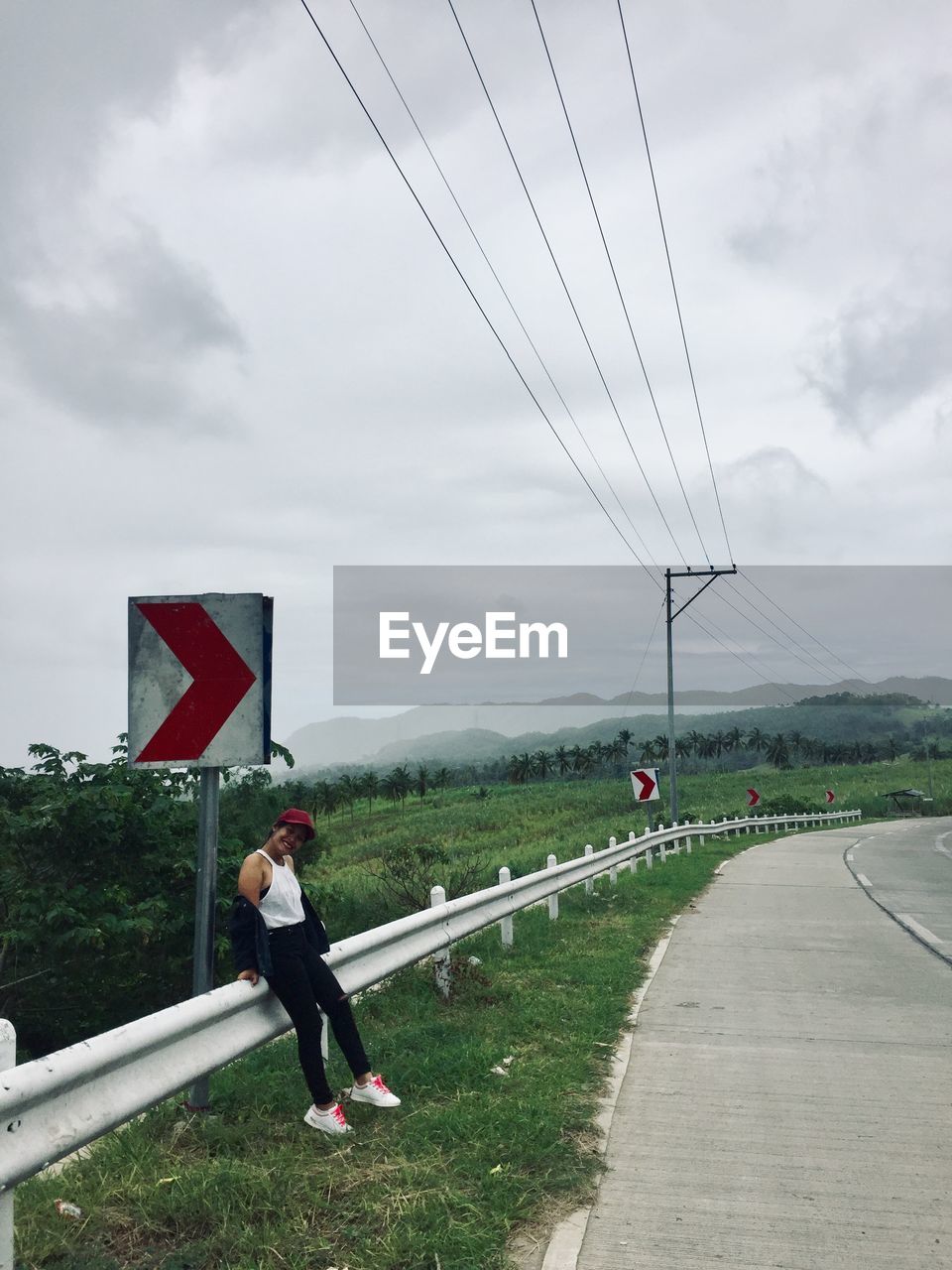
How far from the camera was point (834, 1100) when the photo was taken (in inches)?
256

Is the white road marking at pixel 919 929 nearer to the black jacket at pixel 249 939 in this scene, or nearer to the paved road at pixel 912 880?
the paved road at pixel 912 880

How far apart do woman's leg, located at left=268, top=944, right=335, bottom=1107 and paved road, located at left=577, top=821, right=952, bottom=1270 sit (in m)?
1.51

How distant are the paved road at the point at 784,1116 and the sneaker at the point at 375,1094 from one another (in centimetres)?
121

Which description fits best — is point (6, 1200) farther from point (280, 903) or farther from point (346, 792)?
point (346, 792)

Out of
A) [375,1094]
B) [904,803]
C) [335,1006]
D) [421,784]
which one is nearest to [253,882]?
[335,1006]

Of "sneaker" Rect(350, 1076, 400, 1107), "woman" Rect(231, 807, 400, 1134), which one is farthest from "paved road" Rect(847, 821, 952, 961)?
"woman" Rect(231, 807, 400, 1134)

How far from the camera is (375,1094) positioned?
592 cm

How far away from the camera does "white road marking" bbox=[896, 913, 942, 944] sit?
13.5 m

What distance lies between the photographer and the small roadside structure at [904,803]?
91.2 metres

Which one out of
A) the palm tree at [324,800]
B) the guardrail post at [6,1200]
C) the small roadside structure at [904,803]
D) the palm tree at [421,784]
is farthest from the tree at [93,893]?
the palm tree at [421,784]

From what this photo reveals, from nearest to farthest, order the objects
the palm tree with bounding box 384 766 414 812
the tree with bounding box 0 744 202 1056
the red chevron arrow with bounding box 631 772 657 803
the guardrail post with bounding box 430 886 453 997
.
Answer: the guardrail post with bounding box 430 886 453 997 → the tree with bounding box 0 744 202 1056 → the red chevron arrow with bounding box 631 772 657 803 → the palm tree with bounding box 384 766 414 812

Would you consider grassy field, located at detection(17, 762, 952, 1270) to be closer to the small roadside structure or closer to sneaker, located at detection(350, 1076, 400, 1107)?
sneaker, located at detection(350, 1076, 400, 1107)

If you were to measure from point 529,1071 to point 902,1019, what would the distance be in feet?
12.0

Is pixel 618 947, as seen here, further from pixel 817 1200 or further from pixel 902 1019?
pixel 817 1200
